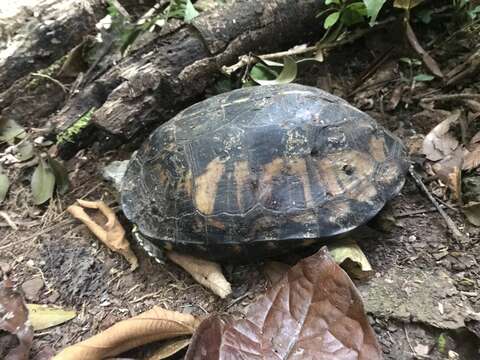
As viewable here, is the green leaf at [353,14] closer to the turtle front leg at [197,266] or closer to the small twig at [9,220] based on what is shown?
the turtle front leg at [197,266]

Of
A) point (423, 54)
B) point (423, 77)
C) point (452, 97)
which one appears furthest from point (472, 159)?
point (423, 54)

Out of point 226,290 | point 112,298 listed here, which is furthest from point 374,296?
point 112,298

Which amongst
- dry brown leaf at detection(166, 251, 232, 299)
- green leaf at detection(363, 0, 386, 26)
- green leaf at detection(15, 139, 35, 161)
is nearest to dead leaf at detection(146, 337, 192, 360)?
dry brown leaf at detection(166, 251, 232, 299)

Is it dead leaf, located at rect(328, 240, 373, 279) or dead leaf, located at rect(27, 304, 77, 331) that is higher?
dead leaf, located at rect(328, 240, 373, 279)

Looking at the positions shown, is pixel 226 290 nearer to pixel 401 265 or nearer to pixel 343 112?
pixel 401 265

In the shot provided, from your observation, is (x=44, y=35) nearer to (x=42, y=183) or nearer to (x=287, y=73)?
(x=42, y=183)

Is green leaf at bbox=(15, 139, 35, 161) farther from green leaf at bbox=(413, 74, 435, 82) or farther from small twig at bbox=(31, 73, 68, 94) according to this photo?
green leaf at bbox=(413, 74, 435, 82)
